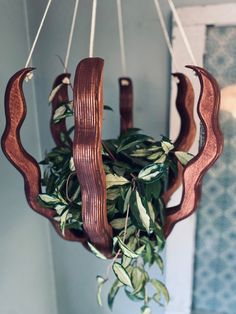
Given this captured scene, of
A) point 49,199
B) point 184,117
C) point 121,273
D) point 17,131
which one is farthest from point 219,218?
point 17,131

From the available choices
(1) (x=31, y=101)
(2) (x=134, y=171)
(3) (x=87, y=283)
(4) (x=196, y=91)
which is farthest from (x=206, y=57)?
(3) (x=87, y=283)

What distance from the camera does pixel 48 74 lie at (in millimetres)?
1162

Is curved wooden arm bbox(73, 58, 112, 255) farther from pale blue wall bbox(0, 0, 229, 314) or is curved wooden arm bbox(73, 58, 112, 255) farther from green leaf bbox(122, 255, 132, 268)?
pale blue wall bbox(0, 0, 229, 314)

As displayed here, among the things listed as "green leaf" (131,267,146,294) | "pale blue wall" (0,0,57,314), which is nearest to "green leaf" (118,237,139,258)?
"green leaf" (131,267,146,294)

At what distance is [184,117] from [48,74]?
53 cm

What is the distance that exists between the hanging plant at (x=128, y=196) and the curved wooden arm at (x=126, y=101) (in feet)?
0.58

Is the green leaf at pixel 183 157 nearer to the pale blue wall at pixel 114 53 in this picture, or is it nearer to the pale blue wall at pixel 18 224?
the pale blue wall at pixel 114 53

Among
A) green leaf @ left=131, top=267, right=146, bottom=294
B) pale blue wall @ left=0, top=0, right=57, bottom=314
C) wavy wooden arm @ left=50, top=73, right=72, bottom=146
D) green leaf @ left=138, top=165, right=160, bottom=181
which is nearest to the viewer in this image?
green leaf @ left=138, top=165, right=160, bottom=181

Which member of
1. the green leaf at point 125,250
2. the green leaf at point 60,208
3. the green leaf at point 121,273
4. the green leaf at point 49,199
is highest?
the green leaf at point 49,199

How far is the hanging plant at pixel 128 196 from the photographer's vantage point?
2.29 ft

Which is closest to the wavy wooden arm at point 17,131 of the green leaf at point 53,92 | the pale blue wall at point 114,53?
the green leaf at point 53,92

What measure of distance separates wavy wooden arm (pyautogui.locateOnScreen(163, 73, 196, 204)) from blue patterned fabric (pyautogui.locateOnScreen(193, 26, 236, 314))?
0.68ft

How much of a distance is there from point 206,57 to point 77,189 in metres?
0.59

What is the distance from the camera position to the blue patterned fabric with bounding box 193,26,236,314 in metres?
1.01
